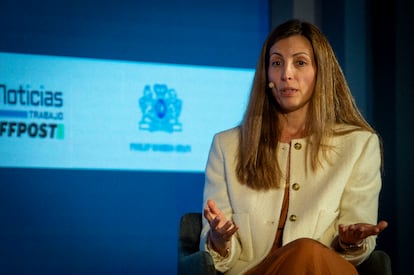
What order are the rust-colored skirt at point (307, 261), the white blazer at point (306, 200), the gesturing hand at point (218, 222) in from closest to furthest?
1. the rust-colored skirt at point (307, 261)
2. the gesturing hand at point (218, 222)
3. the white blazer at point (306, 200)

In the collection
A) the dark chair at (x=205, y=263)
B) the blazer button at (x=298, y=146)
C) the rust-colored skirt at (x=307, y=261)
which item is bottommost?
the dark chair at (x=205, y=263)

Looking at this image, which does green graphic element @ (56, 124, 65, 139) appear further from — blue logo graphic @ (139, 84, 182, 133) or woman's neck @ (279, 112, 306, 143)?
woman's neck @ (279, 112, 306, 143)

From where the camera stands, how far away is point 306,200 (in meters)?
2.58

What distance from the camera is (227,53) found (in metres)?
4.20

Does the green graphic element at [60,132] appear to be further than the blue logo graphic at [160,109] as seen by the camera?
No

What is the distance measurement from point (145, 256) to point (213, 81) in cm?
102

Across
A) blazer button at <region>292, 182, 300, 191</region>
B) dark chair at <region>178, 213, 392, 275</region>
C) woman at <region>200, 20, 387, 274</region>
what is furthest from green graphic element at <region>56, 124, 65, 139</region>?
blazer button at <region>292, 182, 300, 191</region>

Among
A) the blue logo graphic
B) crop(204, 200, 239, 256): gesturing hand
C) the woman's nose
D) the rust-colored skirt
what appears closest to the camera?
the rust-colored skirt

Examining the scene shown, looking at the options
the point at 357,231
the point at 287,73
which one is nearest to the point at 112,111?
the point at 287,73

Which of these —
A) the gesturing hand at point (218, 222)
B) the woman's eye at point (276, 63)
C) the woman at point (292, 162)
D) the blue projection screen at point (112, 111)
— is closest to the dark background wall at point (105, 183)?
the blue projection screen at point (112, 111)

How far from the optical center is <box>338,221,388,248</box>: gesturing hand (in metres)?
2.17

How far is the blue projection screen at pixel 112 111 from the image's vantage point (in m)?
Result: 3.77

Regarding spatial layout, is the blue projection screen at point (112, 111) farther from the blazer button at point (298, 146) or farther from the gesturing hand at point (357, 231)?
the gesturing hand at point (357, 231)

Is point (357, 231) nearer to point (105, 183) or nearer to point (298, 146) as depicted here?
point (298, 146)
